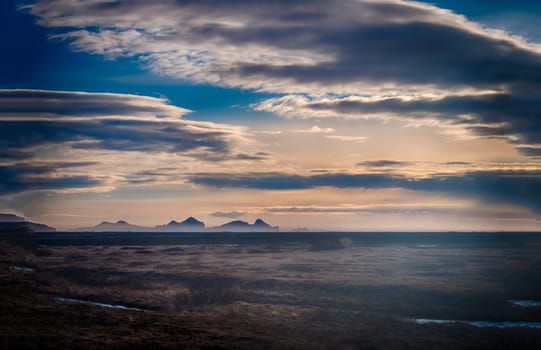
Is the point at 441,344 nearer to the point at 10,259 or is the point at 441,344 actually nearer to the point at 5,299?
the point at 5,299

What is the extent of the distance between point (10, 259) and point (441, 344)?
66.5 meters

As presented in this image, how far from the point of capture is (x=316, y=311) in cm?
3925

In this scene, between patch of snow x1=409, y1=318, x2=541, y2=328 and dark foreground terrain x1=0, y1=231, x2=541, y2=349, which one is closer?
dark foreground terrain x1=0, y1=231, x2=541, y2=349

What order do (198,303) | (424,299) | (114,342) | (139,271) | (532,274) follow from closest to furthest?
1. (114,342)
2. (198,303)
3. (424,299)
4. (532,274)
5. (139,271)

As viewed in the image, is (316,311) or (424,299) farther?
(424,299)

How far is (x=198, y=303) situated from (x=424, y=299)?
68.7ft

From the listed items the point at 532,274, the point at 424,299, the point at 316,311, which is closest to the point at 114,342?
the point at 316,311

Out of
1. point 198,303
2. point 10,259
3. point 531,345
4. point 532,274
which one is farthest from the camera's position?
point 10,259

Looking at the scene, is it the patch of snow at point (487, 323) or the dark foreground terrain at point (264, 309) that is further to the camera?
the patch of snow at point (487, 323)

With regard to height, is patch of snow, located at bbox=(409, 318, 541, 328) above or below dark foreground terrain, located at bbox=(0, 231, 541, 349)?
below

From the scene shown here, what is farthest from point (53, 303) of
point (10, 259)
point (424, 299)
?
point (10, 259)

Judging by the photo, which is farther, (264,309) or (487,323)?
(264,309)

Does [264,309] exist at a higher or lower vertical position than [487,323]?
higher

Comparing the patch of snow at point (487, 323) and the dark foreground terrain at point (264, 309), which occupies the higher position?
the dark foreground terrain at point (264, 309)
